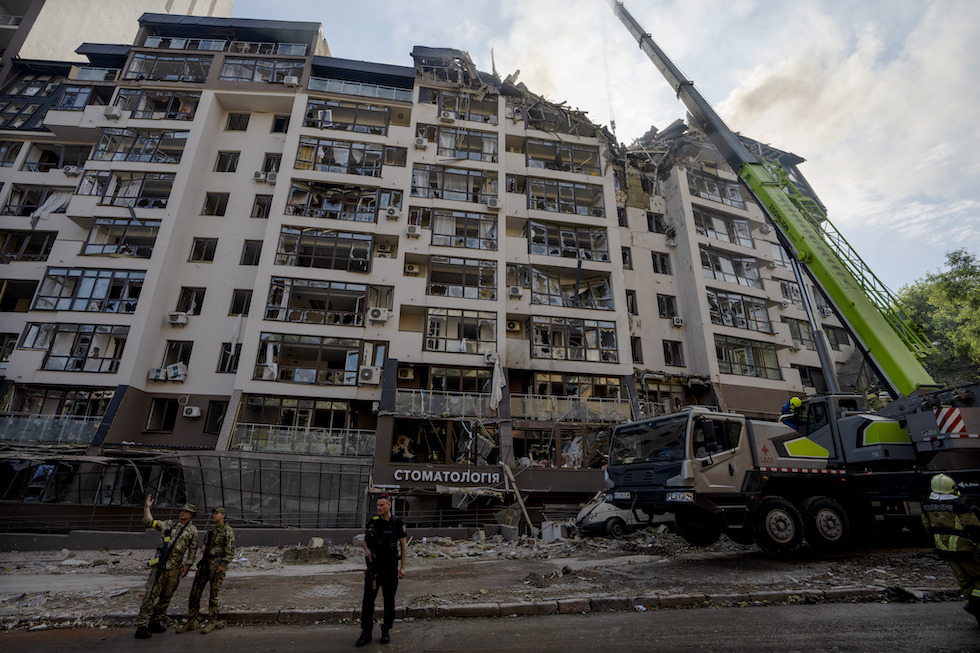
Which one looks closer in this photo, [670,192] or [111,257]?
[111,257]

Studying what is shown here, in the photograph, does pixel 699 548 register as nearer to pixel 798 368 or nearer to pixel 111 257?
pixel 798 368

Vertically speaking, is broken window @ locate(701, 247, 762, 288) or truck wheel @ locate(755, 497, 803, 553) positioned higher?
broken window @ locate(701, 247, 762, 288)

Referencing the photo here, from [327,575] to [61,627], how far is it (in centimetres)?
507

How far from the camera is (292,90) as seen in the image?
95.9 feet

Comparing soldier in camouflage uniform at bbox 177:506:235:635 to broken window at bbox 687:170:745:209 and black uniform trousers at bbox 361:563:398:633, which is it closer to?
black uniform trousers at bbox 361:563:398:633

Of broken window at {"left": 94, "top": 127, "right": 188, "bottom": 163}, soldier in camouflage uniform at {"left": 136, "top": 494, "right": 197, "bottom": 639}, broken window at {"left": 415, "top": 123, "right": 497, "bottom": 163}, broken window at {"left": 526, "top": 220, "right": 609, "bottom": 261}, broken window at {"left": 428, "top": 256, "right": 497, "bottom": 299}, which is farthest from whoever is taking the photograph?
broken window at {"left": 415, "top": 123, "right": 497, "bottom": 163}

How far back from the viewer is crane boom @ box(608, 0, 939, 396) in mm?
12211

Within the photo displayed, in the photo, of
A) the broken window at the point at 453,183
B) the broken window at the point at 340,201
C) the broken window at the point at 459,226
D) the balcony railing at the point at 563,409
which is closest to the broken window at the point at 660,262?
the broken window at the point at 459,226

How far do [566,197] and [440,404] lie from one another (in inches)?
624

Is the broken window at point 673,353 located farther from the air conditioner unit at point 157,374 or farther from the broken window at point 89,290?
the broken window at point 89,290

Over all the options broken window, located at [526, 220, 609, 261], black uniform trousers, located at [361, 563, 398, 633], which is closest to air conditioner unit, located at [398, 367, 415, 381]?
broken window, located at [526, 220, 609, 261]

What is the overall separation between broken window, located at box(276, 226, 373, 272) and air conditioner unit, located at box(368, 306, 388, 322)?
279cm

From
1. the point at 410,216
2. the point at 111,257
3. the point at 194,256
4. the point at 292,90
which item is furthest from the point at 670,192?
the point at 111,257

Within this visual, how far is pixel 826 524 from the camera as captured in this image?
10.6m
